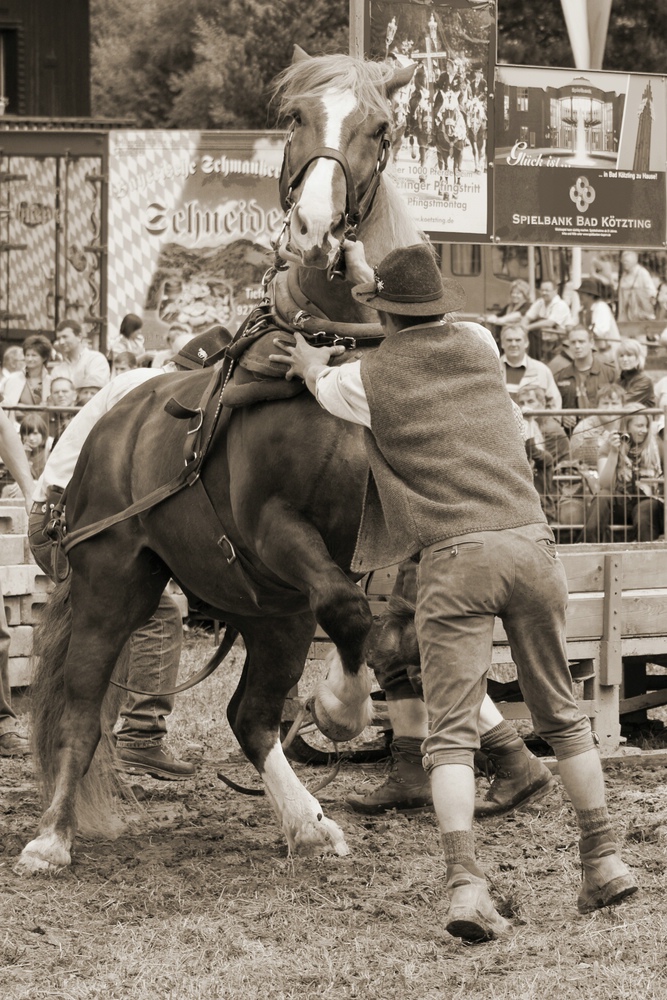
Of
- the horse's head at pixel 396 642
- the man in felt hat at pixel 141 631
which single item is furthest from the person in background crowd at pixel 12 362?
the horse's head at pixel 396 642

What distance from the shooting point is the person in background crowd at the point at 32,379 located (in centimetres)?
1302

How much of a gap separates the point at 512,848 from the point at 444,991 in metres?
1.71

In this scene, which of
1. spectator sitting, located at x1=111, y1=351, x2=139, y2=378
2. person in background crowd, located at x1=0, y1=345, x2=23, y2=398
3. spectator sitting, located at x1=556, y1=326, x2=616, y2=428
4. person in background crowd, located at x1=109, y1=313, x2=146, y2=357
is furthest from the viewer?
person in background crowd, located at x1=109, y1=313, x2=146, y2=357

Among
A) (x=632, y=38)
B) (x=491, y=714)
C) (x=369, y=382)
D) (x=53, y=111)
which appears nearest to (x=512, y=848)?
(x=491, y=714)

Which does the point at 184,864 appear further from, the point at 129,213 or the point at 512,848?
the point at 129,213

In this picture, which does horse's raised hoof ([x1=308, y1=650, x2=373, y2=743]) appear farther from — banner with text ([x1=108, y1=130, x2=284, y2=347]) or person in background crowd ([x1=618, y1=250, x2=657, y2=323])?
person in background crowd ([x1=618, y1=250, x2=657, y2=323])

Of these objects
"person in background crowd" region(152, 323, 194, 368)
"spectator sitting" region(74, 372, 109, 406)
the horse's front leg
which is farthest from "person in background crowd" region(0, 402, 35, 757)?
"person in background crowd" region(152, 323, 194, 368)

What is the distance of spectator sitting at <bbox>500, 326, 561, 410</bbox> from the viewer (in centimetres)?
1155

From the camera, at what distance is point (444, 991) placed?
3781 mm

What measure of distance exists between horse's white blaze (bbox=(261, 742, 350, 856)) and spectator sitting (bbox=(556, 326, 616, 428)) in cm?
676

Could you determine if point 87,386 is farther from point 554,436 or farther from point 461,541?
point 461,541

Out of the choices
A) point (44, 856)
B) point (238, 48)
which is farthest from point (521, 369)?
point (238, 48)

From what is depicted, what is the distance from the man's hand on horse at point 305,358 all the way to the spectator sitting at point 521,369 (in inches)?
271

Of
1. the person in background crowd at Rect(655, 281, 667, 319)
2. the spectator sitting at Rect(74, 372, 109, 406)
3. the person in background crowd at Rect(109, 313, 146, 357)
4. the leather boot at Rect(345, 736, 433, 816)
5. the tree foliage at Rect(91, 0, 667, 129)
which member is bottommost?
the leather boot at Rect(345, 736, 433, 816)
